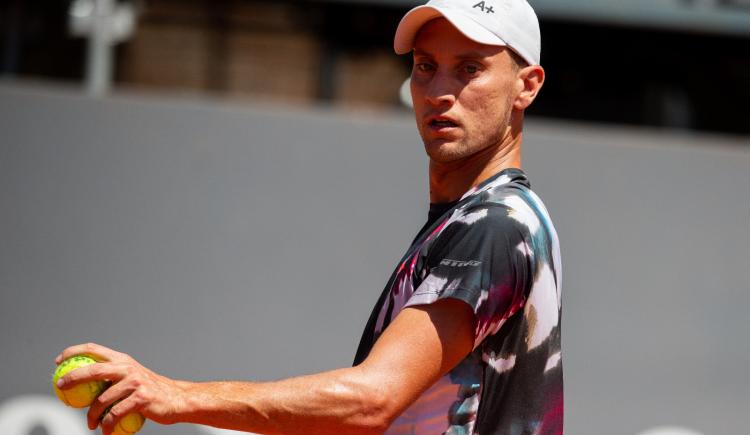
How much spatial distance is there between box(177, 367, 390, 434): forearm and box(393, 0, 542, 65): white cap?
0.63 meters

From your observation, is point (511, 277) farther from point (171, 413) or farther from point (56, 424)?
point (56, 424)

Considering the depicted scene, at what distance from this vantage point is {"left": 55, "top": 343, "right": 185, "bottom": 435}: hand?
1447mm

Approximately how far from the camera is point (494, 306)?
157 cm

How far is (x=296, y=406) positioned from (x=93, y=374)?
0.93 ft

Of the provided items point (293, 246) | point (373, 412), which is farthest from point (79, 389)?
point (293, 246)

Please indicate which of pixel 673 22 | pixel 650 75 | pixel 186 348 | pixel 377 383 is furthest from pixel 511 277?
pixel 650 75

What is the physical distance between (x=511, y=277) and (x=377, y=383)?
0.27 meters

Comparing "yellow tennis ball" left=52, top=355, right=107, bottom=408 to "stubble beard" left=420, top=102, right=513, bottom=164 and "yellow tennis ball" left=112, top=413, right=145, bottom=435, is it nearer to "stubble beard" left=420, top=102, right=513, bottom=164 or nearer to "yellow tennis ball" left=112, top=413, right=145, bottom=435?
"yellow tennis ball" left=112, top=413, right=145, bottom=435

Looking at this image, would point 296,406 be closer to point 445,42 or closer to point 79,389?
point 79,389

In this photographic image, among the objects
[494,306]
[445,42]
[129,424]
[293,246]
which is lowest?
[293,246]

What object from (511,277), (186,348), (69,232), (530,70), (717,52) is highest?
(717,52)

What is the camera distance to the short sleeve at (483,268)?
1556 millimetres

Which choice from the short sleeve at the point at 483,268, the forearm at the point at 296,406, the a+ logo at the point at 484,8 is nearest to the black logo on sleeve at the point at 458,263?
the short sleeve at the point at 483,268

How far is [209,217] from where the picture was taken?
4863 mm
